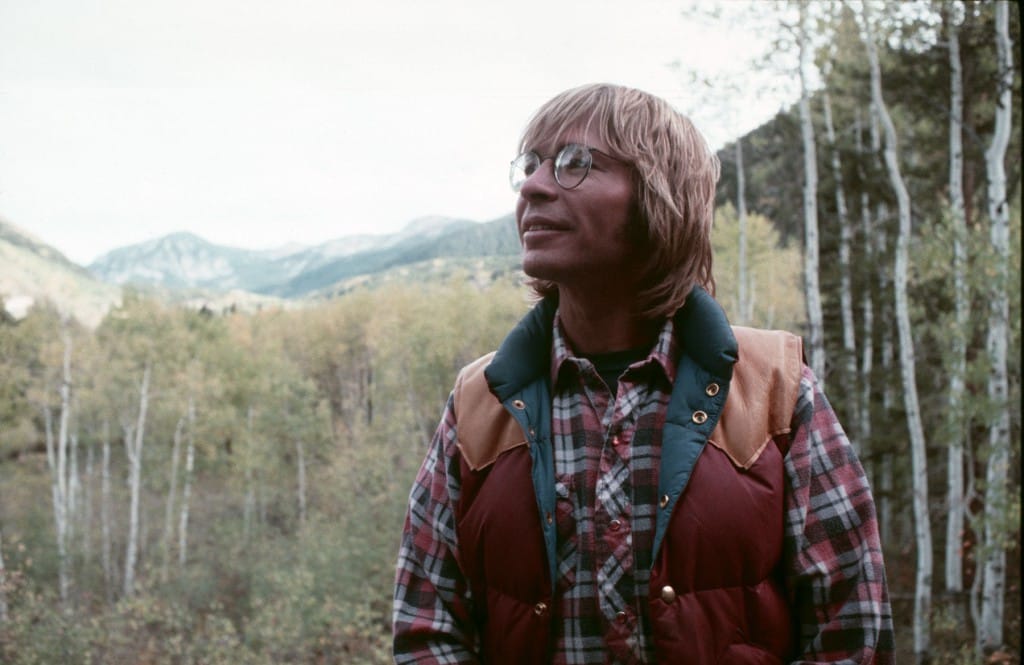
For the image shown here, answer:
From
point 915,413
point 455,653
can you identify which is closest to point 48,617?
point 455,653

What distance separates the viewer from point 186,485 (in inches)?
587

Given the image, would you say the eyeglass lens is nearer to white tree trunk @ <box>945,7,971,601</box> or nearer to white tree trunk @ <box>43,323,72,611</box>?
white tree trunk @ <box>945,7,971,601</box>

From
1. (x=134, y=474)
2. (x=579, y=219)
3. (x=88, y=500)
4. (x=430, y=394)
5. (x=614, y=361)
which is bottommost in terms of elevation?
(x=88, y=500)

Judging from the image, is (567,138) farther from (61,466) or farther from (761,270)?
(761,270)

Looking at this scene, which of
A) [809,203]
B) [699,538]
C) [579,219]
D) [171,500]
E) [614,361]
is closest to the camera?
[699,538]

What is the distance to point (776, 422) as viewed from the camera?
1.14 metres

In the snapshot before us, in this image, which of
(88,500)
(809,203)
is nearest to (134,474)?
(88,500)

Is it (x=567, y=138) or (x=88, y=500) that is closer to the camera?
(x=567, y=138)

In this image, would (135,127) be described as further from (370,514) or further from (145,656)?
(370,514)

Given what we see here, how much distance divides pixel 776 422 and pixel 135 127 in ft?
25.9

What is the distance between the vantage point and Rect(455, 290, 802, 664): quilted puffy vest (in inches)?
42.3

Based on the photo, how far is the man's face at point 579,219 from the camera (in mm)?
1177

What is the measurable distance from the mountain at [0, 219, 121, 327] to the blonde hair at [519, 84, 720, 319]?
4.68 meters

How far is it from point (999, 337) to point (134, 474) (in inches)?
542
